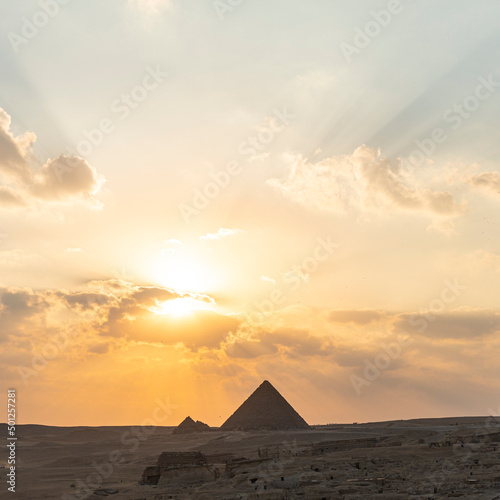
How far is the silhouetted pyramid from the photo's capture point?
305ft

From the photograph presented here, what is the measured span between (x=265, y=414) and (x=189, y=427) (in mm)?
19368

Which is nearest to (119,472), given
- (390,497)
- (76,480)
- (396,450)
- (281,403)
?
(76,480)

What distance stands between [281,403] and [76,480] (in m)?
46.6

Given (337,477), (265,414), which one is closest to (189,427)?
(265,414)

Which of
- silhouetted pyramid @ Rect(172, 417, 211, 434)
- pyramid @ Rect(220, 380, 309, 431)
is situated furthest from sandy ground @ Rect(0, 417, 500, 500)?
silhouetted pyramid @ Rect(172, 417, 211, 434)

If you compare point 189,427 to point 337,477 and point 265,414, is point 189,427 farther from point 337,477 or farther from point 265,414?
point 337,477

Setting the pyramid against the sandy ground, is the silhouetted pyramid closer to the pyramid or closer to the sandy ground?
the pyramid

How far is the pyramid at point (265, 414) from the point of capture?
7881cm

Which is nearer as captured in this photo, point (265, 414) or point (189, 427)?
point (265, 414)

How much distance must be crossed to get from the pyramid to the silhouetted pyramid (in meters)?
10.3

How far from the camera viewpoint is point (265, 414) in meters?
80.4

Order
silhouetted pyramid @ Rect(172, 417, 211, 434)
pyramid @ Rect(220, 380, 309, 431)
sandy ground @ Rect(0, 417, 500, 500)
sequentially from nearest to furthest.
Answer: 1. sandy ground @ Rect(0, 417, 500, 500)
2. pyramid @ Rect(220, 380, 309, 431)
3. silhouetted pyramid @ Rect(172, 417, 211, 434)

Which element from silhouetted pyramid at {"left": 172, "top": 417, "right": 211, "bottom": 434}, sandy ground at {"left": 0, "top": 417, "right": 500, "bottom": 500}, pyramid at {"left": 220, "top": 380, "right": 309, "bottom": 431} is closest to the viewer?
sandy ground at {"left": 0, "top": 417, "right": 500, "bottom": 500}

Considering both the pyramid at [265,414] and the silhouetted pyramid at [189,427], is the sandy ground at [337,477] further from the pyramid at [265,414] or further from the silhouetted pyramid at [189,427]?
the silhouetted pyramid at [189,427]
